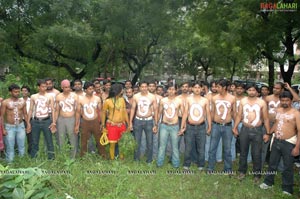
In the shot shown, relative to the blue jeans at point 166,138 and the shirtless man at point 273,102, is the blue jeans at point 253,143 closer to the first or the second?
the shirtless man at point 273,102

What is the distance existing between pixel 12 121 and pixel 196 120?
3.60 m

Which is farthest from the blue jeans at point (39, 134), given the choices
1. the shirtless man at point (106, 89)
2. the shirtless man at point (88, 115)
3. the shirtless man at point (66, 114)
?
the shirtless man at point (106, 89)

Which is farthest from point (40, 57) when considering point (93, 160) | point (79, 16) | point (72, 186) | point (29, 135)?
point (72, 186)

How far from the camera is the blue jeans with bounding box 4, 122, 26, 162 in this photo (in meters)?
6.44

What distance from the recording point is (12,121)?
6.46m

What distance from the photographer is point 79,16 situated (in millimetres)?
16234

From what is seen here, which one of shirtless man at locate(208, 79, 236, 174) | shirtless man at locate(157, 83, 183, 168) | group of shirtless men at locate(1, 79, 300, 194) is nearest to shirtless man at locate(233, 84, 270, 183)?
group of shirtless men at locate(1, 79, 300, 194)

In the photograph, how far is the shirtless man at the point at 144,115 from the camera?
6742mm

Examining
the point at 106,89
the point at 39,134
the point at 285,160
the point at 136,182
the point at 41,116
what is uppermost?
the point at 106,89

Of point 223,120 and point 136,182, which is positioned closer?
point 136,182

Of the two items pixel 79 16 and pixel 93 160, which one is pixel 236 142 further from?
pixel 79 16

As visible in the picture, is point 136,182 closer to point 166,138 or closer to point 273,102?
point 166,138

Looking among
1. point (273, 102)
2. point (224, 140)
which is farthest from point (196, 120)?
point (273, 102)

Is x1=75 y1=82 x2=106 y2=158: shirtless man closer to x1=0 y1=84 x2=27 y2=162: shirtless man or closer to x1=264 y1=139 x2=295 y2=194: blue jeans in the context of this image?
x1=0 y1=84 x2=27 y2=162: shirtless man
